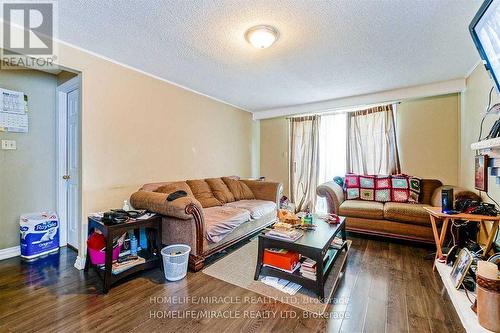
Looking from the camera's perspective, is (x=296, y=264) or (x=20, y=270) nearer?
(x=296, y=264)

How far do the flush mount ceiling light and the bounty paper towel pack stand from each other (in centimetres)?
306

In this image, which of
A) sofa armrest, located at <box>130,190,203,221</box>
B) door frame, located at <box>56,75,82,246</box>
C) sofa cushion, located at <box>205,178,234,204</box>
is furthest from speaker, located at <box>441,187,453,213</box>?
door frame, located at <box>56,75,82,246</box>

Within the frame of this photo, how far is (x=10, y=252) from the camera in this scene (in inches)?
98.9

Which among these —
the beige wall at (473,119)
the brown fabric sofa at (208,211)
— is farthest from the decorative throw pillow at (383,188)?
the brown fabric sofa at (208,211)

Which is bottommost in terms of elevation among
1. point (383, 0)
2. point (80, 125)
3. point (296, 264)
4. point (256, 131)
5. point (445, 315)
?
point (445, 315)

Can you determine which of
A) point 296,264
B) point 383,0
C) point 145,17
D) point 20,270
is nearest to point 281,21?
point 383,0

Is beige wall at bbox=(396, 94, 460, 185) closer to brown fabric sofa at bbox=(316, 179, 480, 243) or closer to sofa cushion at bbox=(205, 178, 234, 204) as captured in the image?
brown fabric sofa at bbox=(316, 179, 480, 243)

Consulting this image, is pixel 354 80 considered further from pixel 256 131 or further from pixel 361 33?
pixel 256 131

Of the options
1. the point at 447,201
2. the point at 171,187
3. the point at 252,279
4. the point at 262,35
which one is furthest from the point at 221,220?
the point at 447,201

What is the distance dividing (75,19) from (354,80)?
3271 millimetres

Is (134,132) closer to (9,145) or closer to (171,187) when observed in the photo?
(171,187)

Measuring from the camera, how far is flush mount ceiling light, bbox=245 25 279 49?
1911 mm

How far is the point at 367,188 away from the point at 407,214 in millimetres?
812

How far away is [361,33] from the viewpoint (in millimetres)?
2002
